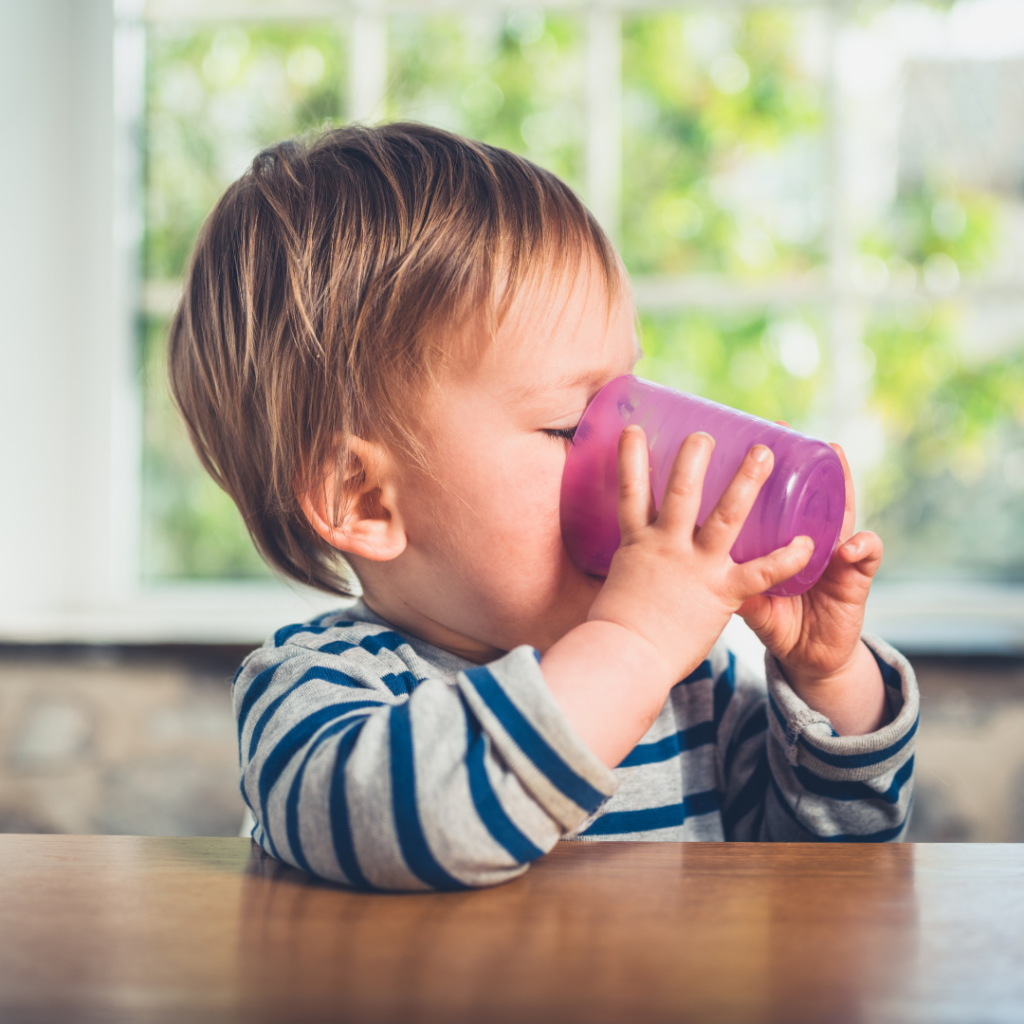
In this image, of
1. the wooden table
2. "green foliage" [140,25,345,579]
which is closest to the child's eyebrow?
the wooden table

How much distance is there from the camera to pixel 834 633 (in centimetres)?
77

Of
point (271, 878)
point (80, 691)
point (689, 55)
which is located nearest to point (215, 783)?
point (80, 691)

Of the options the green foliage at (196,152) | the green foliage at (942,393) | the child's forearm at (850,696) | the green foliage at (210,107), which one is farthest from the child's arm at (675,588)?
the green foliage at (210,107)

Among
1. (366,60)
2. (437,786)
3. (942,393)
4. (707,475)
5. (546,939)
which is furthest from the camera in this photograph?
(366,60)

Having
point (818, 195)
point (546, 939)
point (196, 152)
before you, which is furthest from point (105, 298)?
point (546, 939)

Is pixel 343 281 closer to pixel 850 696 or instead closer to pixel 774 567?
pixel 774 567

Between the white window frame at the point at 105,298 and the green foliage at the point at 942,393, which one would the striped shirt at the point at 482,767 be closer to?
the white window frame at the point at 105,298

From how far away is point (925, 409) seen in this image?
1.69 m

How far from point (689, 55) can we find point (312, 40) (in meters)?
0.71

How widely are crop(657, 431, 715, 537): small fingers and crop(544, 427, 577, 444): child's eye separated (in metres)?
0.15

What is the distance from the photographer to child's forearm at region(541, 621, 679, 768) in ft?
1.78

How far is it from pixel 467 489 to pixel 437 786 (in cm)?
28

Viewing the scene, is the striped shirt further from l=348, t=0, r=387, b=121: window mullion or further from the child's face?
l=348, t=0, r=387, b=121: window mullion

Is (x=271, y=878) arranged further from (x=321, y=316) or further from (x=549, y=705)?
(x=321, y=316)
